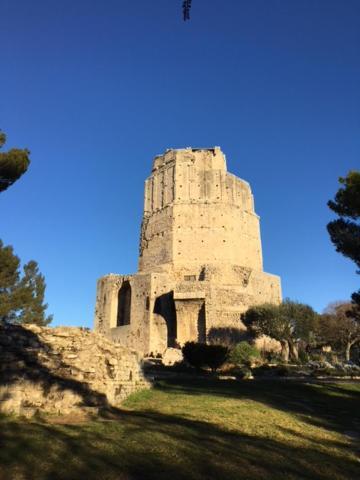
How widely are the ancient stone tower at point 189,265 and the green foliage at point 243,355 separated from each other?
181 inches

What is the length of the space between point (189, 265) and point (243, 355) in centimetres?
1177

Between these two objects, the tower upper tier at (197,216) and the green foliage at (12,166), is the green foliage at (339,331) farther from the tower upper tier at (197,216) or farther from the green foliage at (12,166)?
the green foliage at (12,166)

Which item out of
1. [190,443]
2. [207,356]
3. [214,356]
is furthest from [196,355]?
[190,443]

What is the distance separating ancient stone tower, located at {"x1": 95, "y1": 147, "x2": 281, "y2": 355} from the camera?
1226 inches

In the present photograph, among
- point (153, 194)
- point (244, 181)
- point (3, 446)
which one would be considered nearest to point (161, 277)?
point (153, 194)

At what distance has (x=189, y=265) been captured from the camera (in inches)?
1372

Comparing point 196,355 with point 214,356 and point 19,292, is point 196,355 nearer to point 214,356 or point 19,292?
point 214,356

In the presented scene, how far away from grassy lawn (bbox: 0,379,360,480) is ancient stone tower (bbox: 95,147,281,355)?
67.4 ft

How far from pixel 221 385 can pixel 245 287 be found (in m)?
19.6

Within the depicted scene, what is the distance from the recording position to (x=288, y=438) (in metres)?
6.96

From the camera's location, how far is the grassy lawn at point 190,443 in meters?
4.65

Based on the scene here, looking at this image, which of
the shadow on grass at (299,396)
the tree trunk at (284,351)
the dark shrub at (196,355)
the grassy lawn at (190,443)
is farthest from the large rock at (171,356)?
the grassy lawn at (190,443)

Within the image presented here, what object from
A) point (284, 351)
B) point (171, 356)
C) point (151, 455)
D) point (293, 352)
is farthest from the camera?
point (284, 351)

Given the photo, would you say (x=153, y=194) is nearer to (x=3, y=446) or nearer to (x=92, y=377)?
(x=92, y=377)
